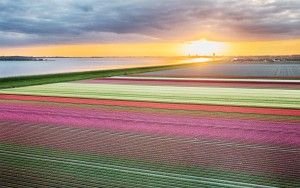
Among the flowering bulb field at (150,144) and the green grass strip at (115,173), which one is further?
the flowering bulb field at (150,144)

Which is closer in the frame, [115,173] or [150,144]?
[115,173]

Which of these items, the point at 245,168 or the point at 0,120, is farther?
the point at 0,120

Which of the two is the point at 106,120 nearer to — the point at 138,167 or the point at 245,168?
the point at 138,167

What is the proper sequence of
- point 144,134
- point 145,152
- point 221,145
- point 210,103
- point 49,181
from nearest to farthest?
point 49,181, point 145,152, point 221,145, point 144,134, point 210,103

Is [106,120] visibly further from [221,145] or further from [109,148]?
[221,145]

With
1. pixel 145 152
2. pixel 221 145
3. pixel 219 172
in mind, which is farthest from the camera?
pixel 221 145

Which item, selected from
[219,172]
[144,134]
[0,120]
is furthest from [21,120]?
[219,172]

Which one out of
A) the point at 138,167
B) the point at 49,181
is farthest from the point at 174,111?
the point at 49,181

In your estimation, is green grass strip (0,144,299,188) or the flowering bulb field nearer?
green grass strip (0,144,299,188)
